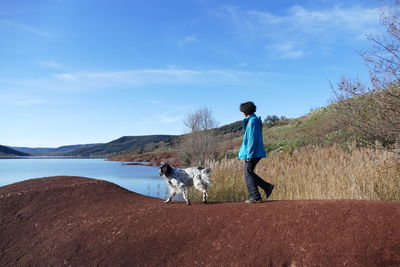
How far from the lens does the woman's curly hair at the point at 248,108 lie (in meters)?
5.88

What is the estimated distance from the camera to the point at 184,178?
5859 mm

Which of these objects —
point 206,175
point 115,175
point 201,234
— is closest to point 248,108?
point 206,175

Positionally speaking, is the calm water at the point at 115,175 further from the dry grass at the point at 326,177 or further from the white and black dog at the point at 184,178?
the white and black dog at the point at 184,178

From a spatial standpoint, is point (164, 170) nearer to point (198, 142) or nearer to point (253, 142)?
point (253, 142)

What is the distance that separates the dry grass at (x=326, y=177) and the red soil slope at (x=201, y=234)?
2283 mm

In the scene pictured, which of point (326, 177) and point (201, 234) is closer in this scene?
point (201, 234)

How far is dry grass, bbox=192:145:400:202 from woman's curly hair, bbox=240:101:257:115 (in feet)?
9.70

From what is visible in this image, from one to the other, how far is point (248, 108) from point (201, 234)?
2.51m

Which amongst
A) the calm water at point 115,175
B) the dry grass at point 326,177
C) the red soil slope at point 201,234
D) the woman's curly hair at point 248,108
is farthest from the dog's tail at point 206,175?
the calm water at point 115,175

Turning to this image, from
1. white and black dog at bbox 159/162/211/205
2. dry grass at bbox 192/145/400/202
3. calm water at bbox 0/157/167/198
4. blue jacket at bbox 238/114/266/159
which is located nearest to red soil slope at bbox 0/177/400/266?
white and black dog at bbox 159/162/211/205

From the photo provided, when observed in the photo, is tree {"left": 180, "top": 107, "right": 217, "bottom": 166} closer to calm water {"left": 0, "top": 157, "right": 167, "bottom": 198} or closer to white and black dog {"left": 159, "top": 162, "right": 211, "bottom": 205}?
calm water {"left": 0, "top": 157, "right": 167, "bottom": 198}

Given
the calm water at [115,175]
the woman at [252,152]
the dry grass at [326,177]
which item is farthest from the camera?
the calm water at [115,175]

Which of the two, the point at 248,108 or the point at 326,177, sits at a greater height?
the point at 248,108

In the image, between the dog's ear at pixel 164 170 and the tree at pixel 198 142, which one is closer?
the dog's ear at pixel 164 170
